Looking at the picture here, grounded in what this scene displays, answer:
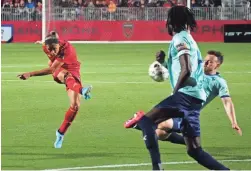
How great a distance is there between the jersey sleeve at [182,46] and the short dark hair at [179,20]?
7.4 inches

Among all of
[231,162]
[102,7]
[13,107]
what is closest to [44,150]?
[231,162]

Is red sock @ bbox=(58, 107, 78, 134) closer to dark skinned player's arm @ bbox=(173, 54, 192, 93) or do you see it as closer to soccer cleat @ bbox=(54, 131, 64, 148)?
soccer cleat @ bbox=(54, 131, 64, 148)

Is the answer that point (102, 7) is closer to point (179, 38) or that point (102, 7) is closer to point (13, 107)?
point (13, 107)

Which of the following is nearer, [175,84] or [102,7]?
[175,84]

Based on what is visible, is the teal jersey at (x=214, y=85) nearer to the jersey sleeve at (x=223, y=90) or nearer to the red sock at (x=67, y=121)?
the jersey sleeve at (x=223, y=90)

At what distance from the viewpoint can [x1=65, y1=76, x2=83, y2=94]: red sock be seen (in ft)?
47.3

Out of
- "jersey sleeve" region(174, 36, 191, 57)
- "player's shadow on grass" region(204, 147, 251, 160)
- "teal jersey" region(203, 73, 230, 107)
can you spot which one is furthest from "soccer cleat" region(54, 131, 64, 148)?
"jersey sleeve" region(174, 36, 191, 57)

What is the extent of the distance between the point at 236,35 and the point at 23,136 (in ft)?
103

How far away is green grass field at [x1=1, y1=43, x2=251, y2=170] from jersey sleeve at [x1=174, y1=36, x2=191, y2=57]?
2.11 metres

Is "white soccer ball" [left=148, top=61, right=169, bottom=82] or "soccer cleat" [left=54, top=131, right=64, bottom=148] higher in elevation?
"white soccer ball" [left=148, top=61, right=169, bottom=82]

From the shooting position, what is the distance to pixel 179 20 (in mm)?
10445

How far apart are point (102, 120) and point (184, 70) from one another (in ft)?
23.7

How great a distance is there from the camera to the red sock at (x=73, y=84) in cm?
1441

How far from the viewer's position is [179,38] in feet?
33.8
